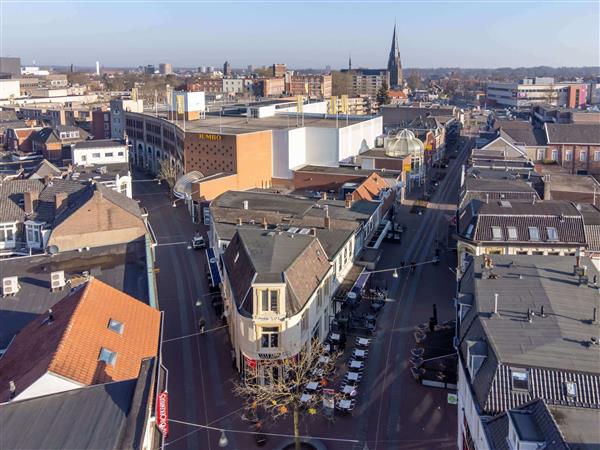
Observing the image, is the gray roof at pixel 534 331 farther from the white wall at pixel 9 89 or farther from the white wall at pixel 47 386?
the white wall at pixel 9 89

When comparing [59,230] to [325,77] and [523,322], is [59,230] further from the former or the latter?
[325,77]

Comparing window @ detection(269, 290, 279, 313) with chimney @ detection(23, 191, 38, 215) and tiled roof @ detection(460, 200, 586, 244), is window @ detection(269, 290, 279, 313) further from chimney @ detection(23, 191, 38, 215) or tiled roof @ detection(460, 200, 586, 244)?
chimney @ detection(23, 191, 38, 215)

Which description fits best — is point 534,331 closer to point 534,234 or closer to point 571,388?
point 571,388

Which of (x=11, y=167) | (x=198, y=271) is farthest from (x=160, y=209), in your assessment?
(x=198, y=271)

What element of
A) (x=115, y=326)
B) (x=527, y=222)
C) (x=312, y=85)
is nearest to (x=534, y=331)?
(x=115, y=326)

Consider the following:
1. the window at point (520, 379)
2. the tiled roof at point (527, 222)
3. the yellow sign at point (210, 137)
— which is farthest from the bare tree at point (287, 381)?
the yellow sign at point (210, 137)
